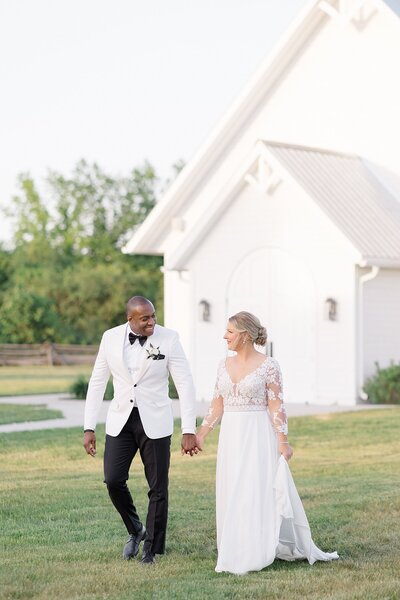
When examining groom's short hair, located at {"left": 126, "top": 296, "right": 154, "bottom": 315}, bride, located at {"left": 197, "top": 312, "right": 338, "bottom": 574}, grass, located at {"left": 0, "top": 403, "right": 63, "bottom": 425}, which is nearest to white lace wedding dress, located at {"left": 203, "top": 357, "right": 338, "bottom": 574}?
bride, located at {"left": 197, "top": 312, "right": 338, "bottom": 574}

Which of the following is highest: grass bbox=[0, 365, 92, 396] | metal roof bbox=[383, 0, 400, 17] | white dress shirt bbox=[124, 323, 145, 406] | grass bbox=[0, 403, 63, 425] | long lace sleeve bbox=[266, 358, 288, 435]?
metal roof bbox=[383, 0, 400, 17]

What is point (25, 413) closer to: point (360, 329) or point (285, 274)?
point (285, 274)

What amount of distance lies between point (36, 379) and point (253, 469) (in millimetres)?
30942

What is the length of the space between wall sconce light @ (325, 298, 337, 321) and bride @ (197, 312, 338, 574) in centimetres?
1479

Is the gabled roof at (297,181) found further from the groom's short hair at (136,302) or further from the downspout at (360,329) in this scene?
the groom's short hair at (136,302)

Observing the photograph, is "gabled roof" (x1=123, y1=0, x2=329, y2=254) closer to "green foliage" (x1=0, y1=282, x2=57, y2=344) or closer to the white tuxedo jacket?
the white tuxedo jacket

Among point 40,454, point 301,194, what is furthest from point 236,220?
point 40,454

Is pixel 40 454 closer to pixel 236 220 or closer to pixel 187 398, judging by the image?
pixel 187 398

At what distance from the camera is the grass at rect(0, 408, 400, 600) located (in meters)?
→ 7.80

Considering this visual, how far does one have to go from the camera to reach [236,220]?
82.2 feet

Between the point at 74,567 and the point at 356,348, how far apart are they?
1531cm

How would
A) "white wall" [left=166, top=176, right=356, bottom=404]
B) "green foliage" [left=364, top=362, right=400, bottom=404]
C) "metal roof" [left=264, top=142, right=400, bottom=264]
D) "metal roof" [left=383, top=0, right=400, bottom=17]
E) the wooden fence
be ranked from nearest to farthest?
"green foliage" [left=364, top=362, right=400, bottom=404]
"metal roof" [left=264, top=142, right=400, bottom=264]
"white wall" [left=166, top=176, right=356, bottom=404]
"metal roof" [left=383, top=0, right=400, bottom=17]
the wooden fence

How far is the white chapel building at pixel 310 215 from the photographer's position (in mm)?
23500

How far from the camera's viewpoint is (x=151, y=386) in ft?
28.4
